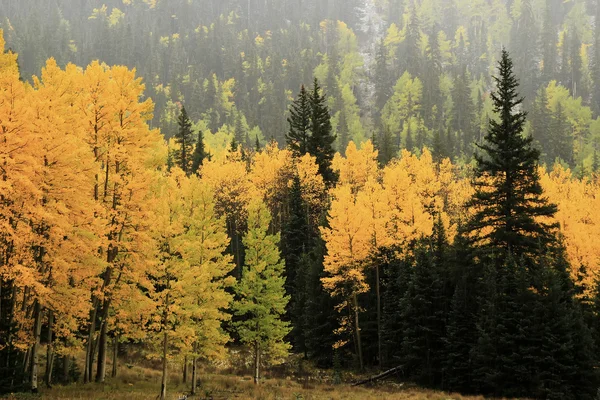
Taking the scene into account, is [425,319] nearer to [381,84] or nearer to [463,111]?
[463,111]

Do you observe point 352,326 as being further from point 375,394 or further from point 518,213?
point 518,213

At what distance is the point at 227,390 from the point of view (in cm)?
2831

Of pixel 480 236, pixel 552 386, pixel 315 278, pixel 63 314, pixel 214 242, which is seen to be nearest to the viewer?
pixel 63 314

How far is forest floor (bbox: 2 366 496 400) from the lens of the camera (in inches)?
832

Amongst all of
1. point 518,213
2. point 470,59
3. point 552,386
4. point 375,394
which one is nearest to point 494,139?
point 518,213

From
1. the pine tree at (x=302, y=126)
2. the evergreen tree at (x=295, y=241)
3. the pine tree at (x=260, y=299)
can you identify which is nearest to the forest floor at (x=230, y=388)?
the pine tree at (x=260, y=299)

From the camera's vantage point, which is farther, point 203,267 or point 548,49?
point 548,49

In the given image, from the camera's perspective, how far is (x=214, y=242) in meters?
27.8

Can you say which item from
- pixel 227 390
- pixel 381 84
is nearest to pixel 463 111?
pixel 381 84

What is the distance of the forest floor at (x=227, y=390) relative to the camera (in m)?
21.1

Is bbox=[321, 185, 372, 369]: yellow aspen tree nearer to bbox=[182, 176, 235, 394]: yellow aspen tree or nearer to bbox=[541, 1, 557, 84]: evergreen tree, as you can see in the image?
bbox=[182, 176, 235, 394]: yellow aspen tree

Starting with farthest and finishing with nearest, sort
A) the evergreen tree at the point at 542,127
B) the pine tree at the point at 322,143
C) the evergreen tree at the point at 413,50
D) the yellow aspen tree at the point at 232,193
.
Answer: the evergreen tree at the point at 413,50 → the evergreen tree at the point at 542,127 → the pine tree at the point at 322,143 → the yellow aspen tree at the point at 232,193

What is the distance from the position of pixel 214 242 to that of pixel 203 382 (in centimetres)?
926

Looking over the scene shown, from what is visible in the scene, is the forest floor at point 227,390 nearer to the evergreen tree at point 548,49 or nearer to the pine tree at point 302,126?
the pine tree at point 302,126
